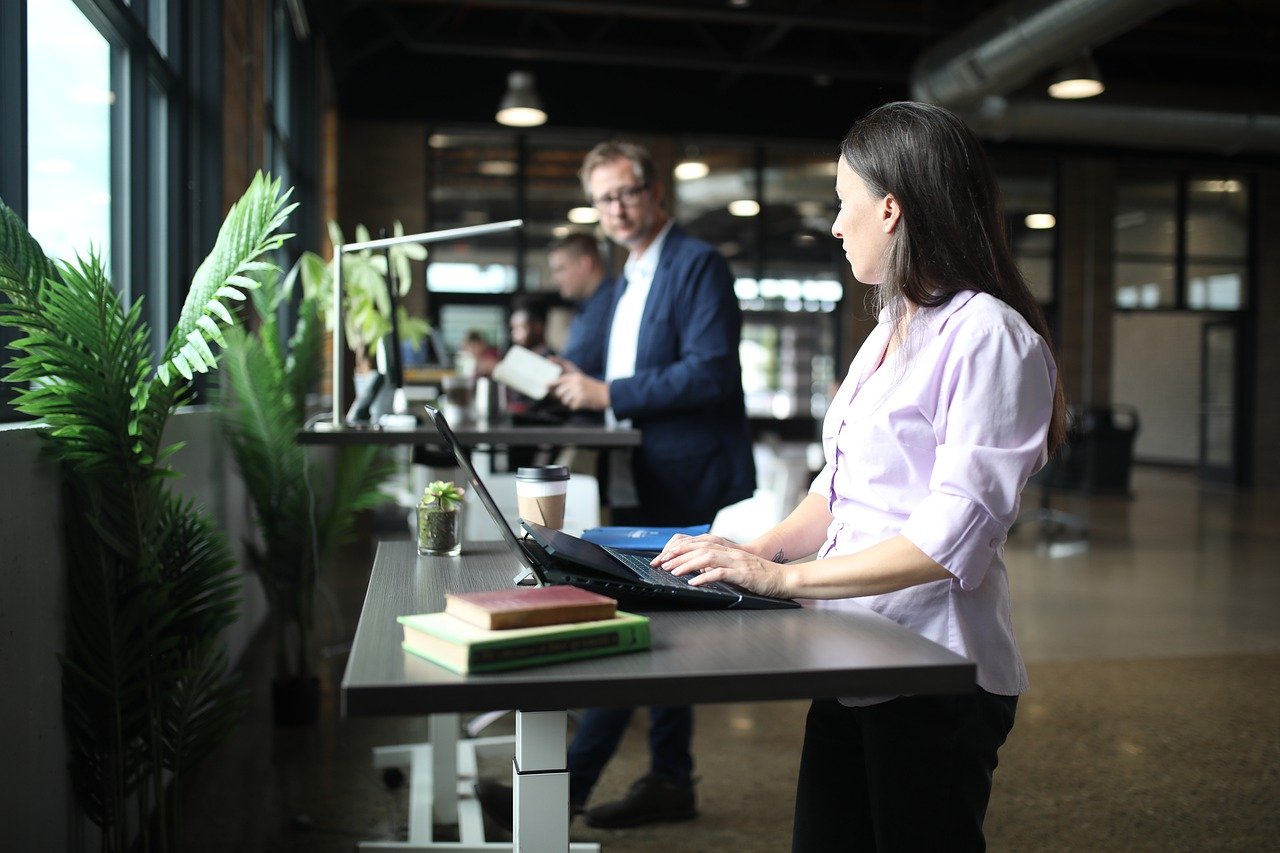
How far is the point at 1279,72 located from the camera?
12.0 meters

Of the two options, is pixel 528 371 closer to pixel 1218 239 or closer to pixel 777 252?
pixel 777 252

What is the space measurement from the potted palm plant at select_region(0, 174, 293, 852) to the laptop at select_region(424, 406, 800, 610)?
92 centimetres

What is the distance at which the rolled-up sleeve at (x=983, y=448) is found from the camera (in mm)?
1276

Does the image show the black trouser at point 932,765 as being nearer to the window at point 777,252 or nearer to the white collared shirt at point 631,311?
the white collared shirt at point 631,311

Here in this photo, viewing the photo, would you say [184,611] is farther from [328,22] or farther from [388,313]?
[328,22]

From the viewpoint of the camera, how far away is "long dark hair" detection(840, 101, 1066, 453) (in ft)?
4.52

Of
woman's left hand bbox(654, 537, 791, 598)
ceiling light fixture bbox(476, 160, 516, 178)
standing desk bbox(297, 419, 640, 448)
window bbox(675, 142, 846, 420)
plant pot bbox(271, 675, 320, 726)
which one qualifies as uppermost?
ceiling light fixture bbox(476, 160, 516, 178)

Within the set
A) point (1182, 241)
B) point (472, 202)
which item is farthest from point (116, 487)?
point (1182, 241)

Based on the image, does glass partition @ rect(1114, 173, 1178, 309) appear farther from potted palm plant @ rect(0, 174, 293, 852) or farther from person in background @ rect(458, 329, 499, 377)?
potted palm plant @ rect(0, 174, 293, 852)

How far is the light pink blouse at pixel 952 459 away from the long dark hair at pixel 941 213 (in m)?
0.04

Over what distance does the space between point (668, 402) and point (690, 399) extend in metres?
0.05

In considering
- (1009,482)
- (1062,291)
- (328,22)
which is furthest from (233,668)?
(1062,291)

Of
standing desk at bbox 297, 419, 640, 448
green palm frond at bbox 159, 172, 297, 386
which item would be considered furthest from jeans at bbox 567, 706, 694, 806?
Answer: green palm frond at bbox 159, 172, 297, 386

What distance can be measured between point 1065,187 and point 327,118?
8136 mm
